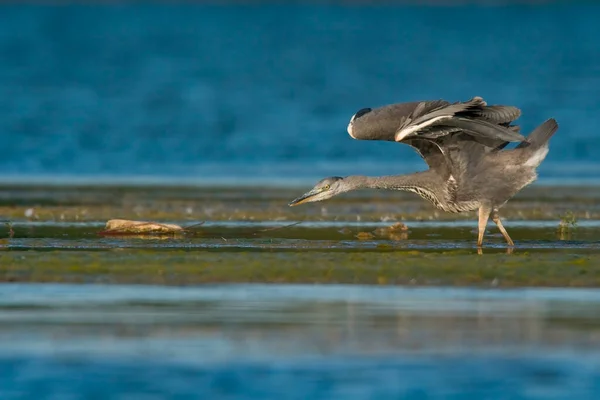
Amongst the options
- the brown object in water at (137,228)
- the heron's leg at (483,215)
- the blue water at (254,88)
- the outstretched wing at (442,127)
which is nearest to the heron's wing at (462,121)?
the outstretched wing at (442,127)

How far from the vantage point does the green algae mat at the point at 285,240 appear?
49.4 ft

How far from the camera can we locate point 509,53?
6638cm

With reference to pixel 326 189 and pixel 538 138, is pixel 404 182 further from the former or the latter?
pixel 538 138

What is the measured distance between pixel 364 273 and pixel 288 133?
2301 cm

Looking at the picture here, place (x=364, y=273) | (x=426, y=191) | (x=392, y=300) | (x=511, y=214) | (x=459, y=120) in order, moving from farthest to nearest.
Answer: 1. (x=511, y=214)
2. (x=426, y=191)
3. (x=459, y=120)
4. (x=364, y=273)
5. (x=392, y=300)

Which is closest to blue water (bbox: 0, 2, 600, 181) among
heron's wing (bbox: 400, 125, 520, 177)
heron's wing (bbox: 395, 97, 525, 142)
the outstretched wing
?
heron's wing (bbox: 400, 125, 520, 177)

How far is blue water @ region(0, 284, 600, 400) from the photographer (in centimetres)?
1061

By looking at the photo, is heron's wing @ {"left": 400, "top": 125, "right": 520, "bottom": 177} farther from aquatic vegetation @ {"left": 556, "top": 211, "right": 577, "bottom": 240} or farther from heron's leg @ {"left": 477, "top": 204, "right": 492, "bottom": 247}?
aquatic vegetation @ {"left": 556, "top": 211, "right": 577, "bottom": 240}

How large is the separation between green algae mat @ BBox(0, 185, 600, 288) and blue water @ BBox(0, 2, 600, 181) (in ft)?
17.3

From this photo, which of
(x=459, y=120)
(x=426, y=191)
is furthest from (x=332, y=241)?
(x=459, y=120)

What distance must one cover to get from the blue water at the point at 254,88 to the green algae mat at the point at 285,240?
5283mm

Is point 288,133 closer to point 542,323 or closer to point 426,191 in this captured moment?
point 426,191

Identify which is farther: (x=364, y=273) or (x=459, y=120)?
(x=459, y=120)

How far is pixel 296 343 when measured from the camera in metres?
11.9
